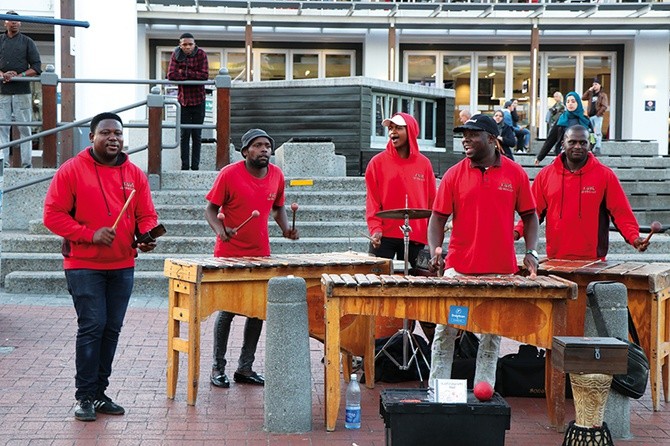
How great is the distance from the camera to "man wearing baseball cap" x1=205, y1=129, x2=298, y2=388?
895cm

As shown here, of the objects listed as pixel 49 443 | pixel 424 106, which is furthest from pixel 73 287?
pixel 424 106

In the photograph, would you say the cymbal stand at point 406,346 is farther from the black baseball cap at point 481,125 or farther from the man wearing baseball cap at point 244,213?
the black baseball cap at point 481,125

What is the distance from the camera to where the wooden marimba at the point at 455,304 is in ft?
24.5

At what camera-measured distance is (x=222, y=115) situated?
1612cm

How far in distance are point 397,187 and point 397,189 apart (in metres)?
0.02

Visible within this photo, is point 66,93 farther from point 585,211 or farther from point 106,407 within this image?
point 585,211

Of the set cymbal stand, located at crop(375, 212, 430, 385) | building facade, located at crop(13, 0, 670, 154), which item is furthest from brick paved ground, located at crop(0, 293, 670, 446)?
building facade, located at crop(13, 0, 670, 154)

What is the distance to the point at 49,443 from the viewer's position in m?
7.18

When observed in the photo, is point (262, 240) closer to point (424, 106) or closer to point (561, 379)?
point (561, 379)

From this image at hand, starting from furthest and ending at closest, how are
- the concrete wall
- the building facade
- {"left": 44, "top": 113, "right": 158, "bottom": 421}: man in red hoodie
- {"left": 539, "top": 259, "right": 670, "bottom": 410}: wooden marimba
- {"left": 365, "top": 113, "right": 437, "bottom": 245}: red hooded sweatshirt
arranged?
the concrete wall, the building facade, {"left": 365, "top": 113, "right": 437, "bottom": 245}: red hooded sweatshirt, {"left": 539, "top": 259, "right": 670, "bottom": 410}: wooden marimba, {"left": 44, "top": 113, "right": 158, "bottom": 421}: man in red hoodie

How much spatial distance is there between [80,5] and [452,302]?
18.9m

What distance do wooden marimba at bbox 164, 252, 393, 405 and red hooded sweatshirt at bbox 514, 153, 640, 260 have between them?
1492 millimetres

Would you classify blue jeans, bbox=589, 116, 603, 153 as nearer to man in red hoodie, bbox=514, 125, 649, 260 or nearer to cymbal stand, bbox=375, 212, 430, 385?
man in red hoodie, bbox=514, 125, 649, 260

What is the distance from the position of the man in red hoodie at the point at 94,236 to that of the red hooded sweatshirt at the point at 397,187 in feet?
7.60
